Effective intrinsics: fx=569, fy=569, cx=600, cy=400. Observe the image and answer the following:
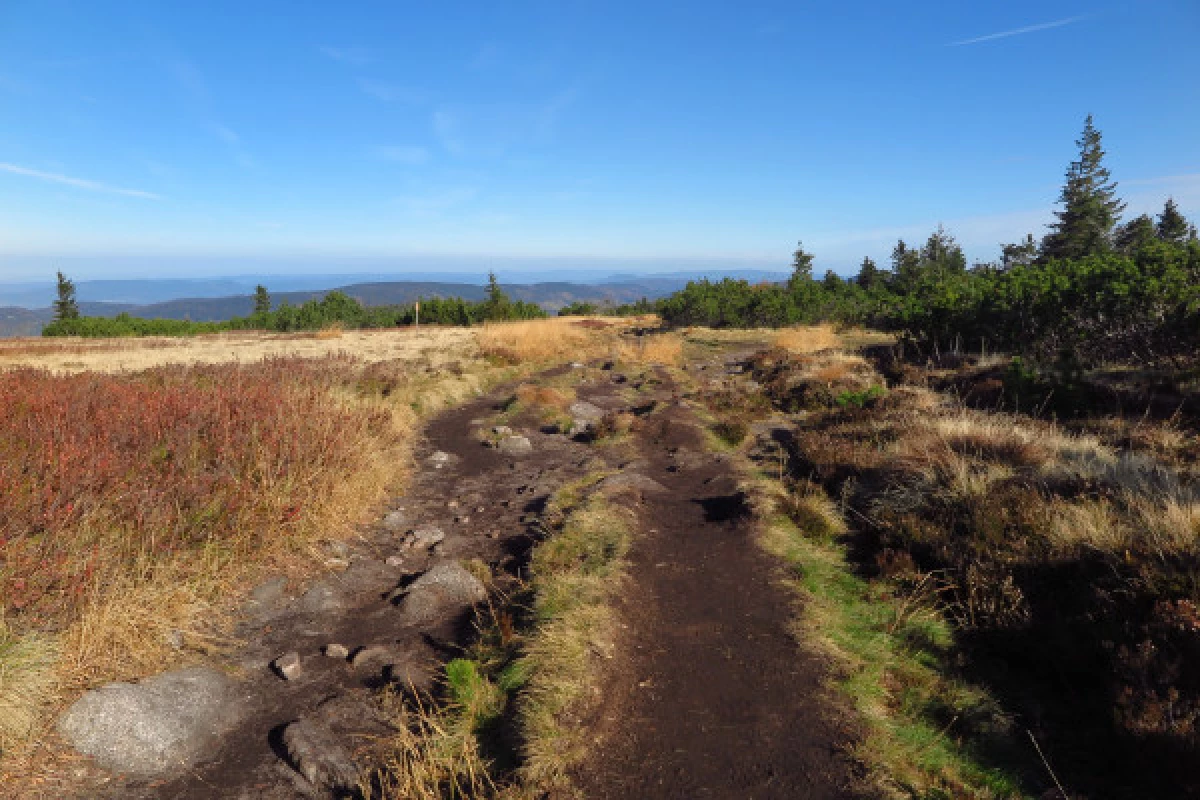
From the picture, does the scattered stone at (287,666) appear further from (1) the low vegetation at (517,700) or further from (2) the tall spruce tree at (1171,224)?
(2) the tall spruce tree at (1171,224)

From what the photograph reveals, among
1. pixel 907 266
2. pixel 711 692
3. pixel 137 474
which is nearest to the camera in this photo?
pixel 711 692

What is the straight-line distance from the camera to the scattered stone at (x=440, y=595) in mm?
5789

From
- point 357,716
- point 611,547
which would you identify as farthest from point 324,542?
point 611,547

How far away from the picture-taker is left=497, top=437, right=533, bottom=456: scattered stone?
1128 cm

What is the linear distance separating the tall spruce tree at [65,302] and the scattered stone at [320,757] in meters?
94.9

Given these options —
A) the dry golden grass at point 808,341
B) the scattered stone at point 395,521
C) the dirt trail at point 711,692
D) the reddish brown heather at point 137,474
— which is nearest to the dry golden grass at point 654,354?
the dry golden grass at point 808,341

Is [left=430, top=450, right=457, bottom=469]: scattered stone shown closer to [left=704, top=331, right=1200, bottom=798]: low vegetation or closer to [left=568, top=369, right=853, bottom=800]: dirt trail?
[left=568, top=369, right=853, bottom=800]: dirt trail

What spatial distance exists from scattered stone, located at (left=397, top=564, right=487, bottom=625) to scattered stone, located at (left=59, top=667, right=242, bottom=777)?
1.70 meters

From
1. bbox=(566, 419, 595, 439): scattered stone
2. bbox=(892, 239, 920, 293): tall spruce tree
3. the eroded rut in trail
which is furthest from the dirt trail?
bbox=(892, 239, 920, 293): tall spruce tree

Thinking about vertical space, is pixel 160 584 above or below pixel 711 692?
above

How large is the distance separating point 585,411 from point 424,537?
6.93 m

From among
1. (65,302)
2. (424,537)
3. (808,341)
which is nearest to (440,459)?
(424,537)

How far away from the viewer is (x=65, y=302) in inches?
2955

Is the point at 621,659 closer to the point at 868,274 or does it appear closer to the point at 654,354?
the point at 654,354
